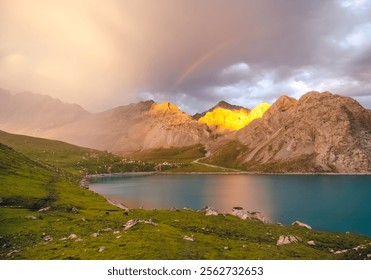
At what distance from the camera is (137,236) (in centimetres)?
4747

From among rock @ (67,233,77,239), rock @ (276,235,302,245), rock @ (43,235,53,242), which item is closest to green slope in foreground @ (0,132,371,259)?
rock @ (43,235,53,242)

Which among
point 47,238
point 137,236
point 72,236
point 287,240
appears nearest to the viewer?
point 137,236

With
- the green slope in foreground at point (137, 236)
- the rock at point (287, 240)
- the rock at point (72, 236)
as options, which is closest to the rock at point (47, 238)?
the green slope in foreground at point (137, 236)

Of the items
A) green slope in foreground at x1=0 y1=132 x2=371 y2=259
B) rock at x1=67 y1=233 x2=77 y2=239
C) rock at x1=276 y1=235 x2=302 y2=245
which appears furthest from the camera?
rock at x1=276 y1=235 x2=302 y2=245

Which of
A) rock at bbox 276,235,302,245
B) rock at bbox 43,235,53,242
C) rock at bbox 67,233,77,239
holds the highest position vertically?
rock at bbox 67,233,77,239

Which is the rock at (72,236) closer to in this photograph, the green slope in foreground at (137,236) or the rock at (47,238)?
the green slope in foreground at (137,236)

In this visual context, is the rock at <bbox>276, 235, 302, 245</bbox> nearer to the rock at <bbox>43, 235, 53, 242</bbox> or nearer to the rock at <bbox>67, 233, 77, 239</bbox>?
the rock at <bbox>67, 233, 77, 239</bbox>

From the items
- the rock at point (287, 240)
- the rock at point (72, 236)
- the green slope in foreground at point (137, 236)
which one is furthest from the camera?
the rock at point (287, 240)

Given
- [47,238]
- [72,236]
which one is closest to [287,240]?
[72,236]

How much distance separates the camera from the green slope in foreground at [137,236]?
40750 mm

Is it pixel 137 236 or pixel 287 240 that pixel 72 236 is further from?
Answer: pixel 287 240

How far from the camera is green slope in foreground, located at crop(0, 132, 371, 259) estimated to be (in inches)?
1604

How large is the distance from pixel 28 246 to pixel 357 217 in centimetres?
11196
